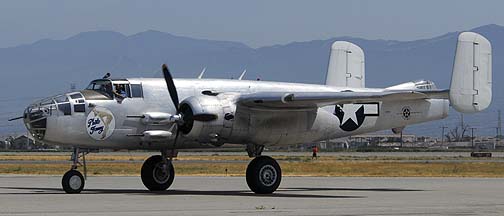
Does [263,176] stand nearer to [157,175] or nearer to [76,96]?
[157,175]

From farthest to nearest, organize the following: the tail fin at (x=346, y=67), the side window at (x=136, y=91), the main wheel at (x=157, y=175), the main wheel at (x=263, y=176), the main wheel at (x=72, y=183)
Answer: the tail fin at (x=346, y=67)
the main wheel at (x=157, y=175)
the main wheel at (x=263, y=176)
the side window at (x=136, y=91)
the main wheel at (x=72, y=183)

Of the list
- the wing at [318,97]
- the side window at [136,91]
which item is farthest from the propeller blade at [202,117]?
the side window at [136,91]

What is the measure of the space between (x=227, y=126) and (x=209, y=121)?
0.75 metres

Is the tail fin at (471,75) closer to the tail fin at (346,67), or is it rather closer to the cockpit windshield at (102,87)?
the tail fin at (346,67)

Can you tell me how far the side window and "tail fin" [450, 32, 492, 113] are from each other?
31.7 ft

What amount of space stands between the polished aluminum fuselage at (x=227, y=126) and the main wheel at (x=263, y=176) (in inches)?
33.5

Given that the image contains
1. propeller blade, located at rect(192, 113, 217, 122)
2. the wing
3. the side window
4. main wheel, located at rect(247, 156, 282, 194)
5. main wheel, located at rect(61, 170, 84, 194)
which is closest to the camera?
the wing

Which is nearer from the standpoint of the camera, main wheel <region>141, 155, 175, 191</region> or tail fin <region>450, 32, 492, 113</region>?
tail fin <region>450, 32, 492, 113</region>

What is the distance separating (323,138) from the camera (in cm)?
3728

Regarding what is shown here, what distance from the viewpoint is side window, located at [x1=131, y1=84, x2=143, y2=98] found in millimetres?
34719

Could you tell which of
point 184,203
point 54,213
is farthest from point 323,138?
point 54,213

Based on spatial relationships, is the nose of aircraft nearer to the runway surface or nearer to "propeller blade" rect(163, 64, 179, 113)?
the runway surface

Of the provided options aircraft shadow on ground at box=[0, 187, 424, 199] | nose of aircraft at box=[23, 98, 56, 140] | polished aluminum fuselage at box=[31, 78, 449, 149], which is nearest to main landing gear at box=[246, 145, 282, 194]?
aircraft shadow on ground at box=[0, 187, 424, 199]

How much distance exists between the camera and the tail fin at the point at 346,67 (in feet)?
136
